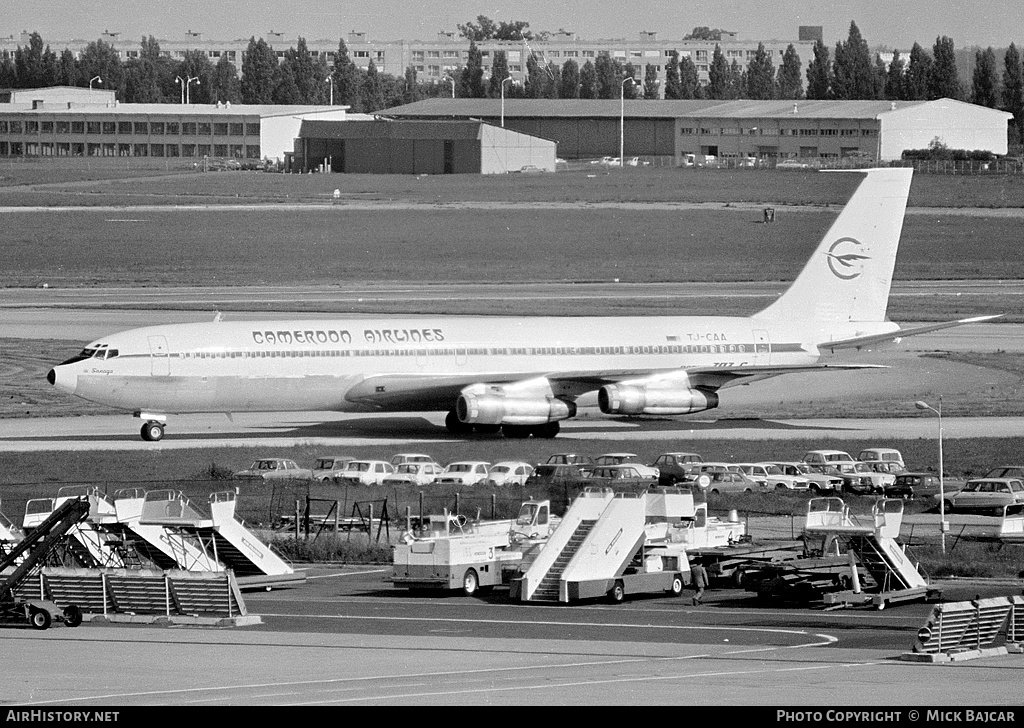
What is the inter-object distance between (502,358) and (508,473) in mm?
9491

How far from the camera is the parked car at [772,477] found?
50.9 metres

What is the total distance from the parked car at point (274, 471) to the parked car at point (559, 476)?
6.98 metres

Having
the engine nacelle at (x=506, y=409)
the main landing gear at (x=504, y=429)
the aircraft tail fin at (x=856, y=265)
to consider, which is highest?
the aircraft tail fin at (x=856, y=265)

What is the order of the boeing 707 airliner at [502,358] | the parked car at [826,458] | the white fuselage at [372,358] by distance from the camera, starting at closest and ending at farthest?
1. the parked car at [826,458]
2. the white fuselage at [372,358]
3. the boeing 707 airliner at [502,358]

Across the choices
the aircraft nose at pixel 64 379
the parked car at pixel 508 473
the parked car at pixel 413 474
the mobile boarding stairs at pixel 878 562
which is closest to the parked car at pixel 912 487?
the parked car at pixel 508 473

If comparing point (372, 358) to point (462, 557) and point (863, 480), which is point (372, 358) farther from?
point (462, 557)

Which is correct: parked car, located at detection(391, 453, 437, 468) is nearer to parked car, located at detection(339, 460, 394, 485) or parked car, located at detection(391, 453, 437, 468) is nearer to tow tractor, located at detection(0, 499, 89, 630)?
parked car, located at detection(339, 460, 394, 485)

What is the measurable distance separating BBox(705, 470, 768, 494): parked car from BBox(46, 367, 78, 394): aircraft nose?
21.7 meters

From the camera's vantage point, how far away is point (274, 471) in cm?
5206

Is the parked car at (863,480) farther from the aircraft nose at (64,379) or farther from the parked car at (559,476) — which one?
the aircraft nose at (64,379)

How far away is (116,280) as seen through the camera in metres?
121

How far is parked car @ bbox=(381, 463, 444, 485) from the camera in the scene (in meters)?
51.4

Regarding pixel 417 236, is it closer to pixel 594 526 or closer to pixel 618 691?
pixel 594 526

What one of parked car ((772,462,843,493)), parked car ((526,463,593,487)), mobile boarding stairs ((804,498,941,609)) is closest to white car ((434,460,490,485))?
parked car ((526,463,593,487))
